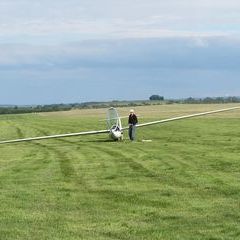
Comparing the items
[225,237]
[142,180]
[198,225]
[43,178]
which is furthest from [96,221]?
[43,178]

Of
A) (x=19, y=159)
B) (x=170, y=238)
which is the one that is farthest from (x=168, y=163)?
(x=170, y=238)

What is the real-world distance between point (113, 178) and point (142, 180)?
932 mm

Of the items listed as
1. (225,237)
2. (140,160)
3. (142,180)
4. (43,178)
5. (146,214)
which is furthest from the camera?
(140,160)

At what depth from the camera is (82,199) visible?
12633mm

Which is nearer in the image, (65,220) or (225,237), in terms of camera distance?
(225,237)

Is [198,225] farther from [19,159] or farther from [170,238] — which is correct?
[19,159]

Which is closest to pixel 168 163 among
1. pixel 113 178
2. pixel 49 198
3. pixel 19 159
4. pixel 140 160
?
pixel 140 160

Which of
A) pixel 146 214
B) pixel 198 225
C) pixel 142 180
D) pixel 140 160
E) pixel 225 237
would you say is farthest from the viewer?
pixel 140 160

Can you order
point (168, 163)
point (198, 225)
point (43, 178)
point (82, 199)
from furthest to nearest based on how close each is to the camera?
1. point (168, 163)
2. point (43, 178)
3. point (82, 199)
4. point (198, 225)

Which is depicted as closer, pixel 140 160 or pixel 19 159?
pixel 140 160

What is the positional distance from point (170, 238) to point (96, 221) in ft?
5.67

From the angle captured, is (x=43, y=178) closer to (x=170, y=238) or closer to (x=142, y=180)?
(x=142, y=180)

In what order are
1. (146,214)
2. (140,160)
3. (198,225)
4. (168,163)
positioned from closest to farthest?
(198,225) < (146,214) < (168,163) < (140,160)

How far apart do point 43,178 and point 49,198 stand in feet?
12.3
